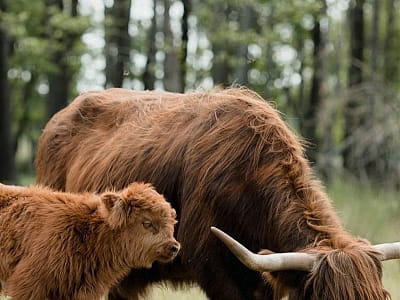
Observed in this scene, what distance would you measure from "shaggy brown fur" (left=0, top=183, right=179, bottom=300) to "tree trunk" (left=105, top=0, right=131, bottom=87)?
18.2 metres

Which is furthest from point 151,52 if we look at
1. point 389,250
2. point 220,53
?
point 389,250

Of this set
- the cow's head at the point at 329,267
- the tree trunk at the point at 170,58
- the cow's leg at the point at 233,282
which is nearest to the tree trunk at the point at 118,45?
the tree trunk at the point at 170,58

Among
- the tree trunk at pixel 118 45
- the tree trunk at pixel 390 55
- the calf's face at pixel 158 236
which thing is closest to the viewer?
the calf's face at pixel 158 236

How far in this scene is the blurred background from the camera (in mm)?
15742

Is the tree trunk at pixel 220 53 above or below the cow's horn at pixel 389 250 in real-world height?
above

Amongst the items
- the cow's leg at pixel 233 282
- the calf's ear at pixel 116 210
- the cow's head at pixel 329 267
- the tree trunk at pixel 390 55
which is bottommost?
the cow's leg at pixel 233 282

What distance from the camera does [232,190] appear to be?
22.8 feet

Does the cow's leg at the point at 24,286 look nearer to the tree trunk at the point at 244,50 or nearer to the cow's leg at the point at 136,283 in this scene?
the cow's leg at the point at 136,283

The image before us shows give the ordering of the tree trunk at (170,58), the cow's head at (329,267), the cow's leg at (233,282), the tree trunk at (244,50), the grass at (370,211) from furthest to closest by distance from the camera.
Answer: the tree trunk at (244,50) → the tree trunk at (170,58) → the grass at (370,211) → the cow's leg at (233,282) → the cow's head at (329,267)

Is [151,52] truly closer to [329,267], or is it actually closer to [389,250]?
[389,250]

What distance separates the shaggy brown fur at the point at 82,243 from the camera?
6.46 m

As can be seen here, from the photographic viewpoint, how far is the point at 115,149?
327 inches

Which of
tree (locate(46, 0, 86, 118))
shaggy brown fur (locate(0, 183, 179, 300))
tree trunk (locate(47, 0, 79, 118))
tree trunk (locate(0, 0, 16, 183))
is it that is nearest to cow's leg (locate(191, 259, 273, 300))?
shaggy brown fur (locate(0, 183, 179, 300))

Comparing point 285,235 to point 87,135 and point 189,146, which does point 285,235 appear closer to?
point 189,146
